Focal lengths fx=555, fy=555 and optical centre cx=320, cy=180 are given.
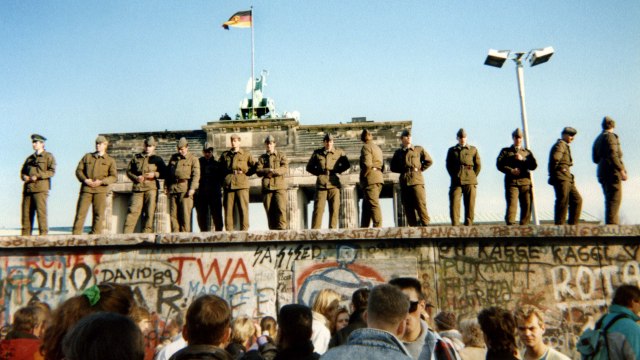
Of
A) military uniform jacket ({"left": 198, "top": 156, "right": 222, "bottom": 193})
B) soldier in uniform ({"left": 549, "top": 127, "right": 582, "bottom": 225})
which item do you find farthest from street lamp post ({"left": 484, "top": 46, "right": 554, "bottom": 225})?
military uniform jacket ({"left": 198, "top": 156, "right": 222, "bottom": 193})

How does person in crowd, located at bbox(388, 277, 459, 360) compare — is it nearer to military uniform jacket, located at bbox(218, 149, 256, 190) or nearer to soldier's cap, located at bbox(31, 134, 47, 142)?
military uniform jacket, located at bbox(218, 149, 256, 190)

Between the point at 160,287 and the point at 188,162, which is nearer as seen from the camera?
the point at 160,287

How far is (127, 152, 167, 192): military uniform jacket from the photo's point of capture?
11312 mm

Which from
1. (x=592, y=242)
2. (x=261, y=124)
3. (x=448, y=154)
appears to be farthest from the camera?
(x=261, y=124)

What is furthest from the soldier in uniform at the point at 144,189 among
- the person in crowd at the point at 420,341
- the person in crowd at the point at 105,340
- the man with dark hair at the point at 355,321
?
the person in crowd at the point at 105,340

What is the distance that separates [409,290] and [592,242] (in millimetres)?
6488

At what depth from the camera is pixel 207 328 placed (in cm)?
353

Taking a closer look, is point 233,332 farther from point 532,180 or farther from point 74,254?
point 532,180

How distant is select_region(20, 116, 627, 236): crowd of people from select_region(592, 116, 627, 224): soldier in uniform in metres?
0.02

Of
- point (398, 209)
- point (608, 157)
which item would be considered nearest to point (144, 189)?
point (608, 157)

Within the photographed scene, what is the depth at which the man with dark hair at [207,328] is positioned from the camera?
11.2ft

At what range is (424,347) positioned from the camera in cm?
426

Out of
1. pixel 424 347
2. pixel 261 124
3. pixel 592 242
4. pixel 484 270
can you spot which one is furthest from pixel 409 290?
pixel 261 124

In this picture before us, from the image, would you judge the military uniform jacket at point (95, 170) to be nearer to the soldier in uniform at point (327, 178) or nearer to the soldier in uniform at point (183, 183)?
the soldier in uniform at point (183, 183)
